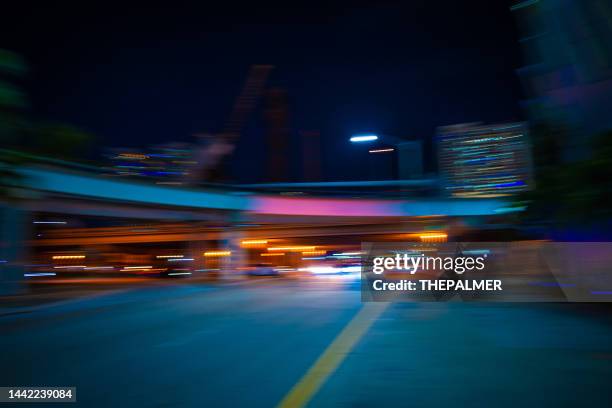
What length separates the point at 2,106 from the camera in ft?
35.6

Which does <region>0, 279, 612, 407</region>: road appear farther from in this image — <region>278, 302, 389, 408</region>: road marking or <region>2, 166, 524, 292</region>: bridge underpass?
<region>2, 166, 524, 292</region>: bridge underpass

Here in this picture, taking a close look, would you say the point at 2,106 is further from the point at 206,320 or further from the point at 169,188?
the point at 169,188

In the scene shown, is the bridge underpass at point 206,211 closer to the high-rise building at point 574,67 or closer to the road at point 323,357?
the high-rise building at point 574,67

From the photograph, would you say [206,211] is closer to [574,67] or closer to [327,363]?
[574,67]

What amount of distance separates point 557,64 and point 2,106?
1564 cm

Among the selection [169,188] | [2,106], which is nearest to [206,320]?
[2,106]

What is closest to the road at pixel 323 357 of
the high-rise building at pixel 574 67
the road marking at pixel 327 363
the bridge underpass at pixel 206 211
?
the road marking at pixel 327 363

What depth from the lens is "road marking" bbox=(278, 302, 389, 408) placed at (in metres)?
5.61

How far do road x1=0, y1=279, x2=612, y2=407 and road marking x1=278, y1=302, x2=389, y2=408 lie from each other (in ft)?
0.06

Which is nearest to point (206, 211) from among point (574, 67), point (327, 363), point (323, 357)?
point (574, 67)

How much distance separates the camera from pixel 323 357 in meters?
7.73

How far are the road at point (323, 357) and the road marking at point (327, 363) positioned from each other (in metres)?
0.02

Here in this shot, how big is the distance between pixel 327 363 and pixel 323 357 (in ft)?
1.42

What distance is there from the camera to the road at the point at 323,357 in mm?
5684
